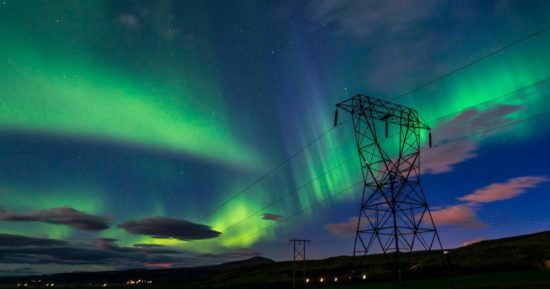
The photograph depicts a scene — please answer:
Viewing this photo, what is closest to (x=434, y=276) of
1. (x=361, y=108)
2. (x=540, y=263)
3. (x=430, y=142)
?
(x=540, y=263)

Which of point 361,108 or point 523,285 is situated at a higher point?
point 361,108

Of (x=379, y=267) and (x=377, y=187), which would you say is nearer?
(x=377, y=187)

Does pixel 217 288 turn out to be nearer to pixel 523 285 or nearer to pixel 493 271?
pixel 493 271

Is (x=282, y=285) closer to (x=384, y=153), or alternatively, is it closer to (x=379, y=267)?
(x=379, y=267)

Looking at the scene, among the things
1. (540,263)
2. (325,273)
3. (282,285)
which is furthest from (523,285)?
(325,273)

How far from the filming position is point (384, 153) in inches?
2002

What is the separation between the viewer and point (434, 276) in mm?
73250

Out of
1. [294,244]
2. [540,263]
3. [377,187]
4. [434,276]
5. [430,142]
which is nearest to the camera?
[377,187]

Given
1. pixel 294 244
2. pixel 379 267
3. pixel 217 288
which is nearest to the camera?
pixel 294 244

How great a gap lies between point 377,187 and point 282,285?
7772 centimetres

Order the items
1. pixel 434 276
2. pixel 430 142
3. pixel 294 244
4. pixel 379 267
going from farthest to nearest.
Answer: pixel 379 267, pixel 294 244, pixel 434 276, pixel 430 142

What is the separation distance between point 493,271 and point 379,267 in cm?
6537

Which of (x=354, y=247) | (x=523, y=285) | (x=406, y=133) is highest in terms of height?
(x=406, y=133)

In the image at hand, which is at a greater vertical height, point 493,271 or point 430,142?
point 430,142
